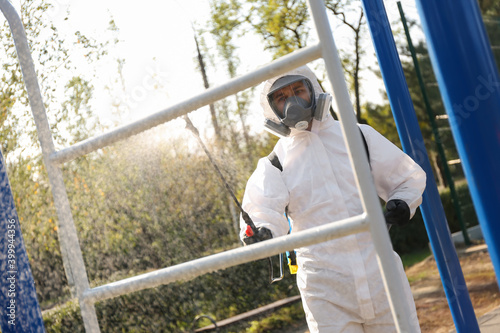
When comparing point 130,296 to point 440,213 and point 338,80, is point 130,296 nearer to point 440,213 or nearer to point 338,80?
point 440,213

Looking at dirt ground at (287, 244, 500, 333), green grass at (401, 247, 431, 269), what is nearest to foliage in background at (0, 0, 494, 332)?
dirt ground at (287, 244, 500, 333)

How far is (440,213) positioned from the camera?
2.11m

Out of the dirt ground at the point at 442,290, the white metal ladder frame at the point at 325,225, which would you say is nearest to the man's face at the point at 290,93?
the white metal ladder frame at the point at 325,225

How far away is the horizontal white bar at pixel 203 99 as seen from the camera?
0.96 meters

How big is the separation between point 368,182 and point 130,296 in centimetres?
479

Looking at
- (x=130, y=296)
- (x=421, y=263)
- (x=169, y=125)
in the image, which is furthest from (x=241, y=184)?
(x=421, y=263)

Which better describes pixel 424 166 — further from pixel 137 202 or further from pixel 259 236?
pixel 137 202

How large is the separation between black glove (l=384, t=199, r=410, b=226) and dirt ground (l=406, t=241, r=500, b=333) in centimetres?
304

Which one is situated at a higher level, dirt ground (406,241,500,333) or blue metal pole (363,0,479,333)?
blue metal pole (363,0,479,333)

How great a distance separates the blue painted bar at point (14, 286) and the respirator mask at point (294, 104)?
942mm

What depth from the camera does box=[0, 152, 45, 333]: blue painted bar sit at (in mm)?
1233

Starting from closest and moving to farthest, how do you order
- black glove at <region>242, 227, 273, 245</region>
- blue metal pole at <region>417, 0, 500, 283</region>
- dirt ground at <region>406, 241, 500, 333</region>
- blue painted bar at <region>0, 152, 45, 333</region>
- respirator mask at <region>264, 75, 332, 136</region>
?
1. blue metal pole at <region>417, 0, 500, 283</region>
2. blue painted bar at <region>0, 152, 45, 333</region>
3. black glove at <region>242, 227, 273, 245</region>
4. respirator mask at <region>264, 75, 332, 136</region>
5. dirt ground at <region>406, 241, 500, 333</region>

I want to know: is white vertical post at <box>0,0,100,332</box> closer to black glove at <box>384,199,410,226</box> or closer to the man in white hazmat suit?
the man in white hazmat suit

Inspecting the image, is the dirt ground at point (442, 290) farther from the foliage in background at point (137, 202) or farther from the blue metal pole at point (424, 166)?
the blue metal pole at point (424, 166)
